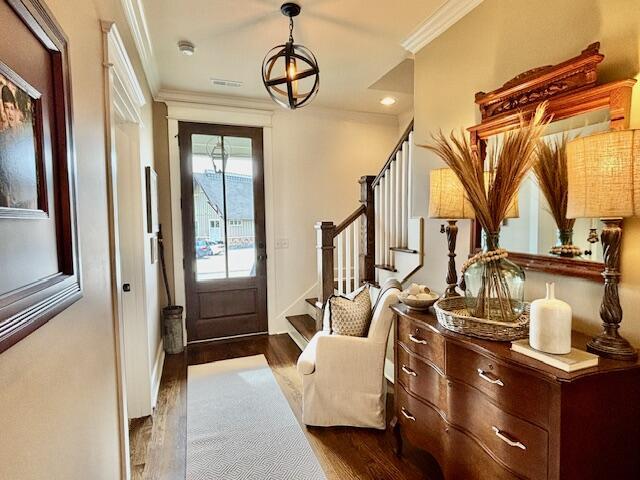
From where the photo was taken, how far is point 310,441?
227cm

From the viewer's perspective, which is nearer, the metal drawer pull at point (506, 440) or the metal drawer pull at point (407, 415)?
the metal drawer pull at point (506, 440)

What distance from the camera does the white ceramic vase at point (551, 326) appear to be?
1229mm

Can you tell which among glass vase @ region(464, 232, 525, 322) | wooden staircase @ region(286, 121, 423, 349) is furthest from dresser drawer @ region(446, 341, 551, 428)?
wooden staircase @ region(286, 121, 423, 349)

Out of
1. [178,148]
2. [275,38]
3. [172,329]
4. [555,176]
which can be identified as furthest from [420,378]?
[178,148]

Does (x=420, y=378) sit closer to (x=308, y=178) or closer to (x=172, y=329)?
(x=172, y=329)

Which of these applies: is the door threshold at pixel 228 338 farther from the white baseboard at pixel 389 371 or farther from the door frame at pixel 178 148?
the white baseboard at pixel 389 371

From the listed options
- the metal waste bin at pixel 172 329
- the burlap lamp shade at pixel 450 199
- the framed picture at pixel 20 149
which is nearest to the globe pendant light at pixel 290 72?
the burlap lamp shade at pixel 450 199

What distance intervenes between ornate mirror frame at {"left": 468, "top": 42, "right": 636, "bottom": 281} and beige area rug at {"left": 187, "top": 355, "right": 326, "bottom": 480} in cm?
169

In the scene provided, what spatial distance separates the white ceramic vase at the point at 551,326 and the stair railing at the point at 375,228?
172 cm

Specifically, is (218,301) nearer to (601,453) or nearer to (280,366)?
(280,366)

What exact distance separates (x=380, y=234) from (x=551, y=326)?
2.15 meters

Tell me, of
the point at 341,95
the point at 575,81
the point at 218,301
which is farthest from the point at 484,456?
the point at 341,95

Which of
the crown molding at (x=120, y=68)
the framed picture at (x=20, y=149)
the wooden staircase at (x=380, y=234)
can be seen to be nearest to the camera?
the framed picture at (x=20, y=149)

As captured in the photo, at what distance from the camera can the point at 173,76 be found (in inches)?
132
